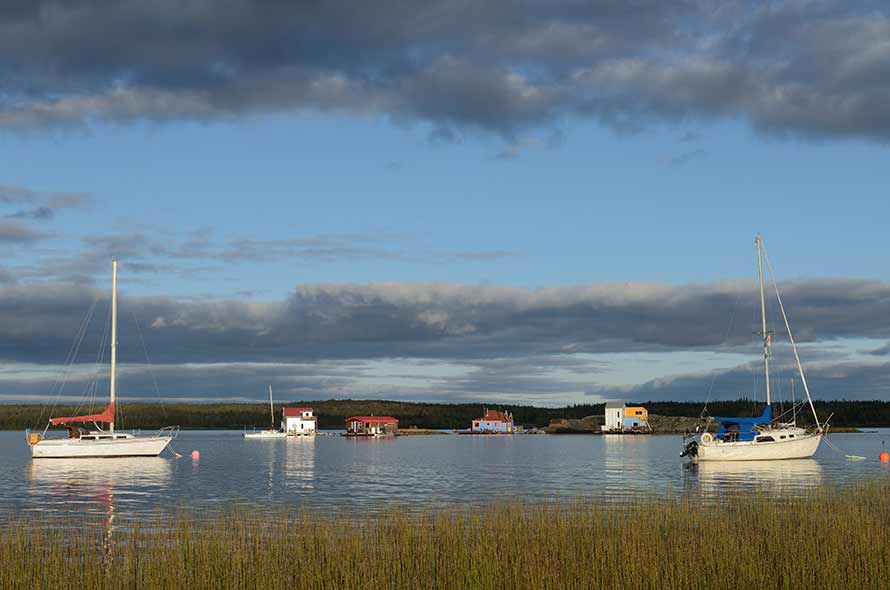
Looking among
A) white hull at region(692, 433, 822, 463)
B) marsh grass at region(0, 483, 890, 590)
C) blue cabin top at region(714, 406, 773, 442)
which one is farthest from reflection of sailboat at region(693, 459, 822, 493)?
marsh grass at region(0, 483, 890, 590)

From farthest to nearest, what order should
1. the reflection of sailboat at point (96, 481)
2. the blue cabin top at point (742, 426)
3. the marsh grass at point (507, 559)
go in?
the blue cabin top at point (742, 426), the reflection of sailboat at point (96, 481), the marsh grass at point (507, 559)

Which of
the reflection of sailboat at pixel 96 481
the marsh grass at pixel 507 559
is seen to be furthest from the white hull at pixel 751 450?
the marsh grass at pixel 507 559

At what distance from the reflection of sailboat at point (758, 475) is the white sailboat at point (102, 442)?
174ft

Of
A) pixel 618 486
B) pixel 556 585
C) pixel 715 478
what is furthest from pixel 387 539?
pixel 715 478

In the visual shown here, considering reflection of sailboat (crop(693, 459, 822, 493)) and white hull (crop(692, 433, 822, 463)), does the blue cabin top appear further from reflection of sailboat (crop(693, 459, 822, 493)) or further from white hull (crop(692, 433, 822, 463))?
reflection of sailboat (crop(693, 459, 822, 493))

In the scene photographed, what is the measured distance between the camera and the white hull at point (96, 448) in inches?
3482

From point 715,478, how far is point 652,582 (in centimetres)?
4746

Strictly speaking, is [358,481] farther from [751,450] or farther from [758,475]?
[751,450]

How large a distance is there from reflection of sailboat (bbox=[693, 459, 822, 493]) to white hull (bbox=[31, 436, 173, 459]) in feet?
175

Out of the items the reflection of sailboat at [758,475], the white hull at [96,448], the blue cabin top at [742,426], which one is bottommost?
the reflection of sailboat at [758,475]

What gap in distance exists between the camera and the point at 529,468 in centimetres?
8400

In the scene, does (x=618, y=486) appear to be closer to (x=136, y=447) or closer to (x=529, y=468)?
(x=529, y=468)

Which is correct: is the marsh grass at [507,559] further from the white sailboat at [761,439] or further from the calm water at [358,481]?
the white sailboat at [761,439]

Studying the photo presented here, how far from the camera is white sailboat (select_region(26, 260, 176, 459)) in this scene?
85.8 meters
